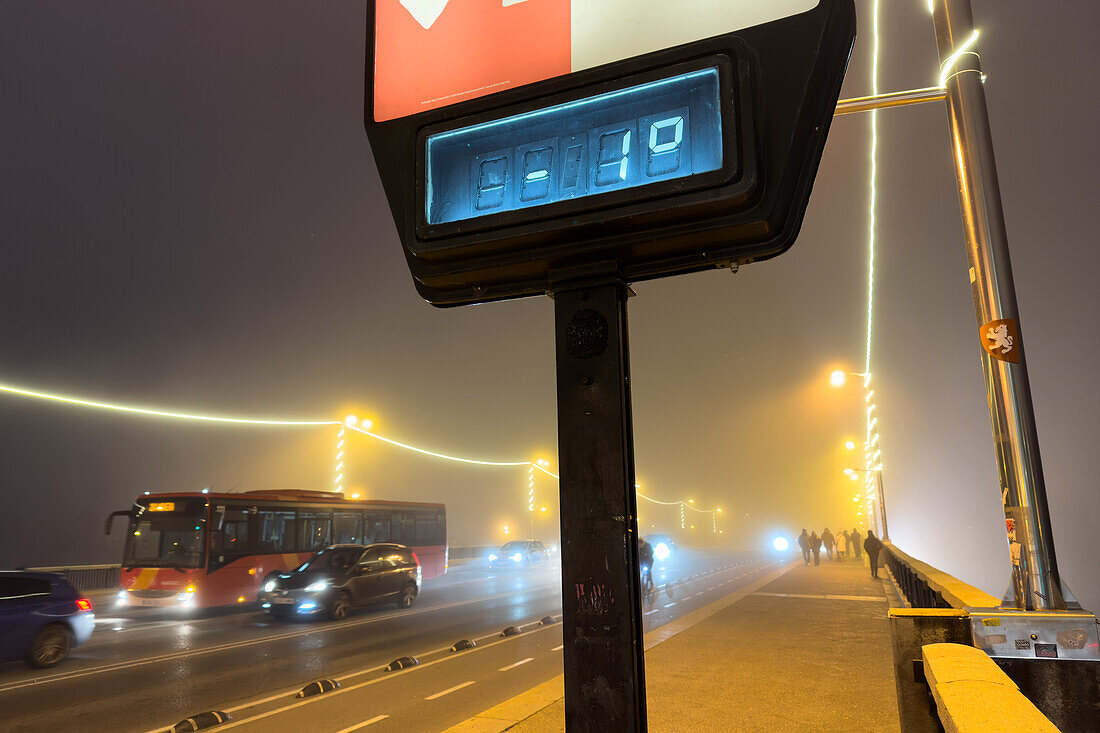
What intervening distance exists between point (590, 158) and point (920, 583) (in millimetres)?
10792

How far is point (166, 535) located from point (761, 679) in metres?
15.7

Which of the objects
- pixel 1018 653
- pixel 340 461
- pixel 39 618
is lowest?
pixel 39 618

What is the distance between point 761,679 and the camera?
7.79 m

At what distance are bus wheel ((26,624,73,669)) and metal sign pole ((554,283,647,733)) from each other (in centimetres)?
1226

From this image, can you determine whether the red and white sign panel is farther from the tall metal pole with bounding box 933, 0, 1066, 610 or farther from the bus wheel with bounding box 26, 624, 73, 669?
the bus wheel with bounding box 26, 624, 73, 669

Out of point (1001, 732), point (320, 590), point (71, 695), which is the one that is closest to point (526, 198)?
point (1001, 732)

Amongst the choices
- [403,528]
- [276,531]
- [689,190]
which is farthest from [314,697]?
[403,528]

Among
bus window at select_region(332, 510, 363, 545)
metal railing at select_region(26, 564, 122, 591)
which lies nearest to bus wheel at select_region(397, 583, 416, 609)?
bus window at select_region(332, 510, 363, 545)

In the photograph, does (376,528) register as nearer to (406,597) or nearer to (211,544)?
(406,597)

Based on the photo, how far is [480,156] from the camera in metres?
2.38

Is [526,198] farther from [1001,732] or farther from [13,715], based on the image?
[13,715]

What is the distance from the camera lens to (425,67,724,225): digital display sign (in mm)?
2102

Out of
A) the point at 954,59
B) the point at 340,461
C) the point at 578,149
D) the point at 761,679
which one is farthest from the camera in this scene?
the point at 340,461

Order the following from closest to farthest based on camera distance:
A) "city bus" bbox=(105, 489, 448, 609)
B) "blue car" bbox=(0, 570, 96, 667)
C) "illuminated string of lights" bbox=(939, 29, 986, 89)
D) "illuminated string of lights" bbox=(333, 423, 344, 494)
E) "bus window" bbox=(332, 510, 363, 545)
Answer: "illuminated string of lights" bbox=(939, 29, 986, 89) < "blue car" bbox=(0, 570, 96, 667) < "city bus" bbox=(105, 489, 448, 609) < "bus window" bbox=(332, 510, 363, 545) < "illuminated string of lights" bbox=(333, 423, 344, 494)
